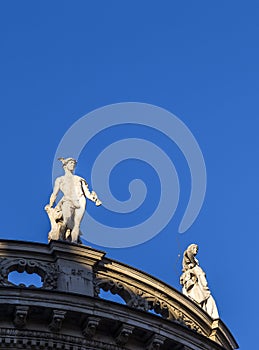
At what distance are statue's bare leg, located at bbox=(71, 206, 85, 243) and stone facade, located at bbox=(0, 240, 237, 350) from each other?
0.79 meters

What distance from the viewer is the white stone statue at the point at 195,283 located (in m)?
29.3

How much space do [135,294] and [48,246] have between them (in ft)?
8.26

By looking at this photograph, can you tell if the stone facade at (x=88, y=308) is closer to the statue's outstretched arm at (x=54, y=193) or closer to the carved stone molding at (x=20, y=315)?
the carved stone molding at (x=20, y=315)

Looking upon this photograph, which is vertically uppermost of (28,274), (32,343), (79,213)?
(79,213)

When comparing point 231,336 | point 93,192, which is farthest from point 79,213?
point 231,336

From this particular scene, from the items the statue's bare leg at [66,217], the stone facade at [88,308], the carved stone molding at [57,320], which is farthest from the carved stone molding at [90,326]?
the statue's bare leg at [66,217]

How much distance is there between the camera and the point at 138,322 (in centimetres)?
2519

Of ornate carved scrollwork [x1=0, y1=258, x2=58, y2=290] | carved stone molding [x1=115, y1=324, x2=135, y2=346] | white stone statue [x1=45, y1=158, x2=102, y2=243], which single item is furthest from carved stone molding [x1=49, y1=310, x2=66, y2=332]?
white stone statue [x1=45, y1=158, x2=102, y2=243]

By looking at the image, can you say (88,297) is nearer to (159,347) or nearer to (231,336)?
(159,347)

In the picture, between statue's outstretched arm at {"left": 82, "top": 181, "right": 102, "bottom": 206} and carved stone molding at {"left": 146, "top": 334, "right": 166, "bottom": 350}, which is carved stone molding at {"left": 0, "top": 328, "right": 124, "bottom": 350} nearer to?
carved stone molding at {"left": 146, "top": 334, "right": 166, "bottom": 350}

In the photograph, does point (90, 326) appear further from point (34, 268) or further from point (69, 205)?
point (69, 205)

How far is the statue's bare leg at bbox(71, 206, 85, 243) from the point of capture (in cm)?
2700

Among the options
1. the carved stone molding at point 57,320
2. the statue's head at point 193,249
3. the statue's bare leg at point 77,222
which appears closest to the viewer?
the carved stone molding at point 57,320

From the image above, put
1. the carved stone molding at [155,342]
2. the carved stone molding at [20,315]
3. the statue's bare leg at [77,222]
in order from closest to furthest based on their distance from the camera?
the carved stone molding at [20,315], the carved stone molding at [155,342], the statue's bare leg at [77,222]
